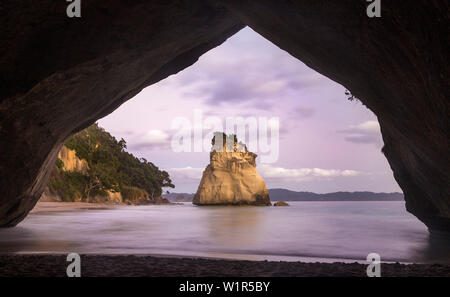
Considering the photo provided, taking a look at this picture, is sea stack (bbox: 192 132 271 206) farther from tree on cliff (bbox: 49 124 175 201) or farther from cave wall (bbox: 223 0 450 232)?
cave wall (bbox: 223 0 450 232)

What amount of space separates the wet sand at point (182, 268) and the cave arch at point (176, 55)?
8.22 feet

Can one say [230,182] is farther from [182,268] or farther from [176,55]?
[182,268]

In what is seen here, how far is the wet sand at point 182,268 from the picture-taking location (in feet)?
17.6

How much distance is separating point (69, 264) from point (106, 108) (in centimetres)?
656

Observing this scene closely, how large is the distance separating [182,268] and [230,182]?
6608cm

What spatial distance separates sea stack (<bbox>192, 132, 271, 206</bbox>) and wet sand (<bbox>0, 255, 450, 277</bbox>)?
64822 mm

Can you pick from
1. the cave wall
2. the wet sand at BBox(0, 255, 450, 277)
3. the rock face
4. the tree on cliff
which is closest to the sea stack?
the tree on cliff

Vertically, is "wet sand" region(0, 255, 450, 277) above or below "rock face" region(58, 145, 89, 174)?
below

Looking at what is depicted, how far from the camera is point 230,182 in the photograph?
71750 millimetres

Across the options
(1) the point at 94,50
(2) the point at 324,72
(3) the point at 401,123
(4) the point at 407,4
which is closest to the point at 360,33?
(4) the point at 407,4

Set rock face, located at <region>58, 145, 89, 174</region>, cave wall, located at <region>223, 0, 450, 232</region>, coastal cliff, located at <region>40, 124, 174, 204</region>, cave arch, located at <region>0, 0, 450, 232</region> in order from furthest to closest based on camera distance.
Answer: rock face, located at <region>58, 145, 89, 174</region> → coastal cliff, located at <region>40, 124, 174, 204</region> → cave arch, located at <region>0, 0, 450, 232</region> → cave wall, located at <region>223, 0, 450, 232</region>

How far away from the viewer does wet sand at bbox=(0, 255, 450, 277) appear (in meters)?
5.37

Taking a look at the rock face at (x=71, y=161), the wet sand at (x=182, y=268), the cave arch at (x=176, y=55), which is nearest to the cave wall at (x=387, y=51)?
the cave arch at (x=176, y=55)

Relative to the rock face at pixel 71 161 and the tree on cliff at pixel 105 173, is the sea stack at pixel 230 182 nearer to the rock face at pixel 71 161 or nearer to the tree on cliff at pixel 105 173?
the tree on cliff at pixel 105 173
